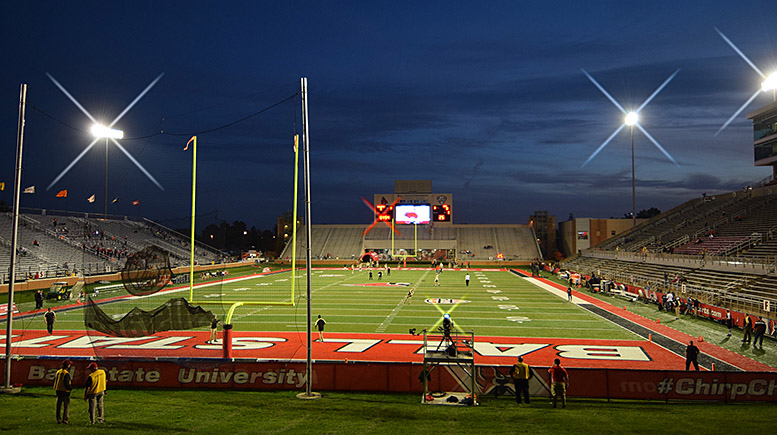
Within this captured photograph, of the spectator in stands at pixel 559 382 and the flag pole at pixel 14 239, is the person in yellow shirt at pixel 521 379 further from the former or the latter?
the flag pole at pixel 14 239

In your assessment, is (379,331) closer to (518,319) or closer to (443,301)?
(518,319)

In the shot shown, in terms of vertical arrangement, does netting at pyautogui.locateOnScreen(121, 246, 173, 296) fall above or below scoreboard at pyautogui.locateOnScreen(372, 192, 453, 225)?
below

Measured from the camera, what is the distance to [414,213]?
70.8m

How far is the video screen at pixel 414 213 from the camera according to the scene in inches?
2779

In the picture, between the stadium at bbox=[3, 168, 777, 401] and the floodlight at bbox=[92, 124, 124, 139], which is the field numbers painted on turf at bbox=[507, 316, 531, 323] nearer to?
the stadium at bbox=[3, 168, 777, 401]

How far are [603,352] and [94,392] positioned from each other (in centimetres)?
1451

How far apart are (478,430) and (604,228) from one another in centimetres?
6549

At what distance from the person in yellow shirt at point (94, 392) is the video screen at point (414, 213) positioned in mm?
61476

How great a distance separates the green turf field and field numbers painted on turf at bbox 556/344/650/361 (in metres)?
1.97

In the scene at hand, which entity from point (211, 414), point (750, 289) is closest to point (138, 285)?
point (211, 414)

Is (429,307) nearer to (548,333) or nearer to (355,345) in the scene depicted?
(548,333)

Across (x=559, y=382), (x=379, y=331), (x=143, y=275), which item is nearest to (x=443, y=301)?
(x=379, y=331)

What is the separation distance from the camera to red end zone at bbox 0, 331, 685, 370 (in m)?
15.0

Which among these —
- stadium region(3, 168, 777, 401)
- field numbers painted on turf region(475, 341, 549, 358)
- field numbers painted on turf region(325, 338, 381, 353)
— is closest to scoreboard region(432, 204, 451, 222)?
→ stadium region(3, 168, 777, 401)
